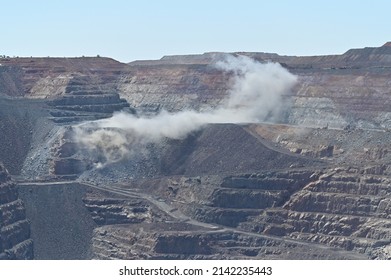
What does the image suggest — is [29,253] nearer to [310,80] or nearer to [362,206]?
[362,206]

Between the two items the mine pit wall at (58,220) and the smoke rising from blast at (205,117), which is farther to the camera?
the smoke rising from blast at (205,117)

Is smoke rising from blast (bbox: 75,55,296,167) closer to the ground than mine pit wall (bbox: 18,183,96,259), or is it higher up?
higher up

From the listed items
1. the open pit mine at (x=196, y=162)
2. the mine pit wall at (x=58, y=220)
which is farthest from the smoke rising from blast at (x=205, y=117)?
the mine pit wall at (x=58, y=220)

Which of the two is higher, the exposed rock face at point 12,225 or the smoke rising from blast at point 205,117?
the smoke rising from blast at point 205,117

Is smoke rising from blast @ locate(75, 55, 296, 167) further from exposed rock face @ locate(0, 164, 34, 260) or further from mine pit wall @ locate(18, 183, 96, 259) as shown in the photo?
exposed rock face @ locate(0, 164, 34, 260)

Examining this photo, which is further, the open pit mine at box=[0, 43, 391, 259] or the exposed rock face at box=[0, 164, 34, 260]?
the open pit mine at box=[0, 43, 391, 259]

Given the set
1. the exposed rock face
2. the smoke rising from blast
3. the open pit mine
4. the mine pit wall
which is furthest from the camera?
the smoke rising from blast

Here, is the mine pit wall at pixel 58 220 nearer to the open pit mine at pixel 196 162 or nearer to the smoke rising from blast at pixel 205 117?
the open pit mine at pixel 196 162

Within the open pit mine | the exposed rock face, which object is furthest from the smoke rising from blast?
the exposed rock face
